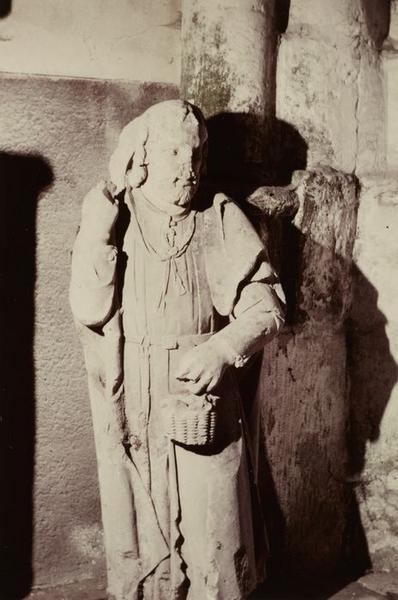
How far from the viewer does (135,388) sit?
3031 millimetres

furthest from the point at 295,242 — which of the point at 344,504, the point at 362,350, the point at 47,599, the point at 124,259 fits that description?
the point at 47,599

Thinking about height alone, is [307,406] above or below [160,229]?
below

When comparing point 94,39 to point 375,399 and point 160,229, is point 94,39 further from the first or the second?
point 375,399

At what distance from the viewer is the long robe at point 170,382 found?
2.98m

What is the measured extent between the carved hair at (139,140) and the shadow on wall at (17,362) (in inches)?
30.4

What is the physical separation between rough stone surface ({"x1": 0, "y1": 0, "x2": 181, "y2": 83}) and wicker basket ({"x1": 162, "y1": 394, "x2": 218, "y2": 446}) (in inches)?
62.6

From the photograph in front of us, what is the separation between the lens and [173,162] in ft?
9.59

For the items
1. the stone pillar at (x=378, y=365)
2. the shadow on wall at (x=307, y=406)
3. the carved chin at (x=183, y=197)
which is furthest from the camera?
the stone pillar at (x=378, y=365)

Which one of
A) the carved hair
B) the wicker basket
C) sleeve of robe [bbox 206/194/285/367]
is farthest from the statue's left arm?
the carved hair

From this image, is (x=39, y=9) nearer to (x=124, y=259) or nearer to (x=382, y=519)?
(x=124, y=259)

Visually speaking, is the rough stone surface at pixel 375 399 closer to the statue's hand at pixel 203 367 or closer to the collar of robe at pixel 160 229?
the collar of robe at pixel 160 229

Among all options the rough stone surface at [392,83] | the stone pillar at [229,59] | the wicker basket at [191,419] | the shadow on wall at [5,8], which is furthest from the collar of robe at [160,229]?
the rough stone surface at [392,83]

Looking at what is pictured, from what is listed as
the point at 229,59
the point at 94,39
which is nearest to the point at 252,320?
the point at 229,59

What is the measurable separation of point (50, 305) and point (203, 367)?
3.77 ft
